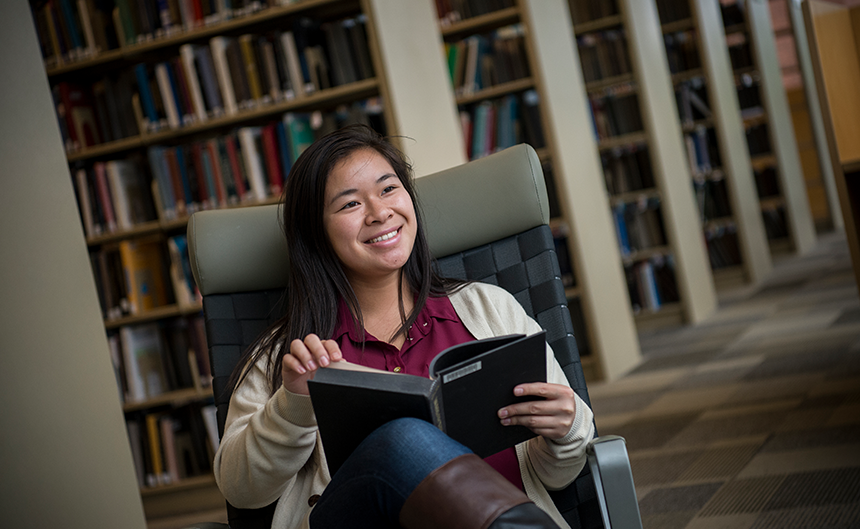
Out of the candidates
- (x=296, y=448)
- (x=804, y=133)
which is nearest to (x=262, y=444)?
(x=296, y=448)

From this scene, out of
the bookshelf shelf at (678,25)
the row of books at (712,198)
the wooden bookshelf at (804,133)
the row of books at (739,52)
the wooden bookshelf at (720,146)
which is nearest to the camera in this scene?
the wooden bookshelf at (720,146)

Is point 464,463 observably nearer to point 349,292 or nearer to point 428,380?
point 428,380

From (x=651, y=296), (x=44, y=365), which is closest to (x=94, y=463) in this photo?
(x=44, y=365)

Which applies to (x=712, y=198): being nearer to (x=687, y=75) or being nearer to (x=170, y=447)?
(x=687, y=75)

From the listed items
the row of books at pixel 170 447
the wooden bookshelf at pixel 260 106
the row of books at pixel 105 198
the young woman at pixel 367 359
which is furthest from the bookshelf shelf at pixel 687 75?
the young woman at pixel 367 359

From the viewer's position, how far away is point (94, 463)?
5.15ft

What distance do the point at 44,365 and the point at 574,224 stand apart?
300 centimetres

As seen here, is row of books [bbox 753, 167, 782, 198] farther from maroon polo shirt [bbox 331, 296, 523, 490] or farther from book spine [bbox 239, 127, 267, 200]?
maroon polo shirt [bbox 331, 296, 523, 490]

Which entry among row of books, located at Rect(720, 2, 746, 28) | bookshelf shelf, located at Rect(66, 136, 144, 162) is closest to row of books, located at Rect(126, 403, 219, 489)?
bookshelf shelf, located at Rect(66, 136, 144, 162)

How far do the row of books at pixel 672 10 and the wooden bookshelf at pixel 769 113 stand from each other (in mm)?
943

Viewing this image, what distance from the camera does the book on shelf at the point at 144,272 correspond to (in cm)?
359

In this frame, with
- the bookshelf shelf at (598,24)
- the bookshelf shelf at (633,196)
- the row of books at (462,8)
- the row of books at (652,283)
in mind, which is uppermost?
the row of books at (462,8)

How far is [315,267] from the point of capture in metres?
1.56

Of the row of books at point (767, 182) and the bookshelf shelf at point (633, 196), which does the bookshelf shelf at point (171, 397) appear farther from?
the row of books at point (767, 182)
